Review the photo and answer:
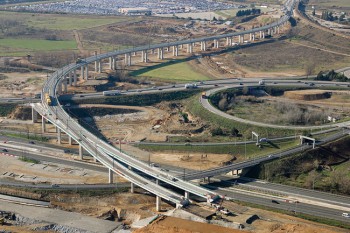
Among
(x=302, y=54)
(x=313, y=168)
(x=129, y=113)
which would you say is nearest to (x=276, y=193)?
(x=313, y=168)

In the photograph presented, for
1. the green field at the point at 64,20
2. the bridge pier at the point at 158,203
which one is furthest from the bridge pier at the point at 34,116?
the green field at the point at 64,20

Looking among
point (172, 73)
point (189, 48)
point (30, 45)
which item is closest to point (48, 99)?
point (172, 73)

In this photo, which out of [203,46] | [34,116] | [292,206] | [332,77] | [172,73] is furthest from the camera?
[203,46]

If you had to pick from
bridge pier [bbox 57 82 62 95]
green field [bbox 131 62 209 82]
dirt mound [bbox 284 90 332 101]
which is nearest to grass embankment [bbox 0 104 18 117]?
bridge pier [bbox 57 82 62 95]

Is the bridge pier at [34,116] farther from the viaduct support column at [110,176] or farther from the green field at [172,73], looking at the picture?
the green field at [172,73]

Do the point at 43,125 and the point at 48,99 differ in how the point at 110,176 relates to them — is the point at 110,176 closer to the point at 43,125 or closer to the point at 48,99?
the point at 43,125

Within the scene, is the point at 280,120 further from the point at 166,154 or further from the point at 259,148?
the point at 166,154
